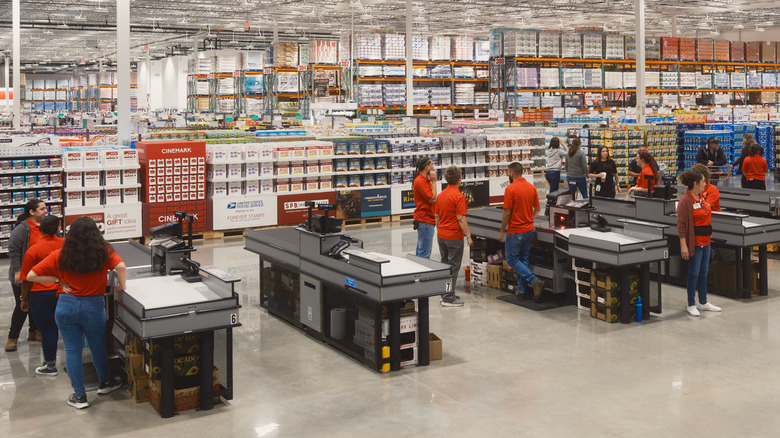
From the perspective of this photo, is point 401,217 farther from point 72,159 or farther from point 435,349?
point 435,349

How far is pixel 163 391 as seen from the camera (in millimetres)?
5883

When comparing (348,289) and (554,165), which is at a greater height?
(554,165)

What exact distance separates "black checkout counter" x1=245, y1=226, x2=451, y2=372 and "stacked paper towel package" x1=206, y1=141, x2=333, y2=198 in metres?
4.88

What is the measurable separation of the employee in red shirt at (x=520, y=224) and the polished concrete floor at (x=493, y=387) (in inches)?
20.0

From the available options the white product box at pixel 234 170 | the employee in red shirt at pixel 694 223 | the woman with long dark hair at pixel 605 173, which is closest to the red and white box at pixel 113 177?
the white product box at pixel 234 170

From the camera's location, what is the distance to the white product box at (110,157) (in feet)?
40.6

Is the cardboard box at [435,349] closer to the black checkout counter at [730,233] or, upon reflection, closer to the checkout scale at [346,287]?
the checkout scale at [346,287]

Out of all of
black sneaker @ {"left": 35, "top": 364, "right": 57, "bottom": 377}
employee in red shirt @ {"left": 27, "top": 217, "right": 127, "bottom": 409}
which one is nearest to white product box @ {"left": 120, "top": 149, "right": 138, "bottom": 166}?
black sneaker @ {"left": 35, "top": 364, "right": 57, "bottom": 377}

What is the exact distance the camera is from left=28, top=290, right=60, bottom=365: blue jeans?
6.73 metres

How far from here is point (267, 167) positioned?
45.8 ft

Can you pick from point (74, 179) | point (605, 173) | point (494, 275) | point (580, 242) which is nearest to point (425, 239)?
point (494, 275)

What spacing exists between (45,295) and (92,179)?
5.97 metres

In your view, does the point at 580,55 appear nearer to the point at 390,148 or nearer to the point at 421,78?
the point at 421,78

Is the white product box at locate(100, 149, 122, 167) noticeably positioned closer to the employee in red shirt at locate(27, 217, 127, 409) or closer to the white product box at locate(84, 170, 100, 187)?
the white product box at locate(84, 170, 100, 187)
